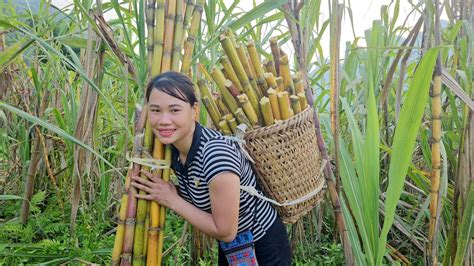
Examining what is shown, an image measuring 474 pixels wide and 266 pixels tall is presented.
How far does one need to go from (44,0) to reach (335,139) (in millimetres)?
1287

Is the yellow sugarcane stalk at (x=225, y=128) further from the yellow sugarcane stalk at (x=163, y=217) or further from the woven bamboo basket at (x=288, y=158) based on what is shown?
the yellow sugarcane stalk at (x=163, y=217)

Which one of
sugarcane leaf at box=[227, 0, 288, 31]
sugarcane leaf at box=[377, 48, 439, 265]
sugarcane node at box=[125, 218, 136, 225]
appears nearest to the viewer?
sugarcane leaf at box=[377, 48, 439, 265]

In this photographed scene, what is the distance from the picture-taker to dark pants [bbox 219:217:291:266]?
1195 mm

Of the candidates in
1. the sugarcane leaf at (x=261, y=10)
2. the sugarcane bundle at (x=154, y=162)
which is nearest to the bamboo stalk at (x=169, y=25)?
the sugarcane bundle at (x=154, y=162)

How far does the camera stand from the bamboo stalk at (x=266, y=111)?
103cm

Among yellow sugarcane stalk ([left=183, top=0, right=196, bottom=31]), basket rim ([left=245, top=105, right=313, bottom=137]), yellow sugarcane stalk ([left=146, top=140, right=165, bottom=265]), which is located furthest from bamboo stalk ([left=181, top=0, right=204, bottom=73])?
yellow sugarcane stalk ([left=146, top=140, right=165, bottom=265])

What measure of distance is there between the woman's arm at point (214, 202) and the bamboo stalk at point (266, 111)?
17 centimetres

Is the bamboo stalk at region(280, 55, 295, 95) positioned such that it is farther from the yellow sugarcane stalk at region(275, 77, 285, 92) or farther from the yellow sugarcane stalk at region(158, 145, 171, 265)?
the yellow sugarcane stalk at region(158, 145, 171, 265)

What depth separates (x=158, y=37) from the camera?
3.02 feet

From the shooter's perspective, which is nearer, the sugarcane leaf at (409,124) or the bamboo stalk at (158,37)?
the sugarcane leaf at (409,124)

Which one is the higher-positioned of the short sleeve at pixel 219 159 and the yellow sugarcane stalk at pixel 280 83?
the yellow sugarcane stalk at pixel 280 83

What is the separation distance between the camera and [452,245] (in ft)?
3.50

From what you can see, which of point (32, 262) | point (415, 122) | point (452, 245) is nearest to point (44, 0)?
point (32, 262)

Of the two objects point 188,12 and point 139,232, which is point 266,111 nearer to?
point 188,12
